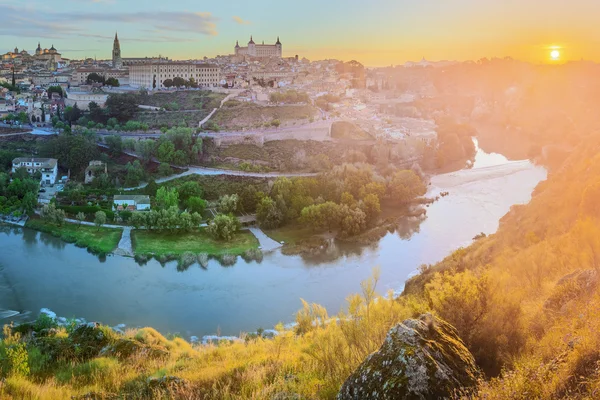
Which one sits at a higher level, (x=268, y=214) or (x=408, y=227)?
(x=268, y=214)

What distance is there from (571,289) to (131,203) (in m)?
14.6

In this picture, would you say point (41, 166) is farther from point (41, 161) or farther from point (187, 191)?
point (187, 191)

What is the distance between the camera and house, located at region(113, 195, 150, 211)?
54.0ft

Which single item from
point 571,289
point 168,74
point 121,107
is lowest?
point 571,289

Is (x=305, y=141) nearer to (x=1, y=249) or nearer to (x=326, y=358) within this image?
(x=1, y=249)

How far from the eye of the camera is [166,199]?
16422 mm

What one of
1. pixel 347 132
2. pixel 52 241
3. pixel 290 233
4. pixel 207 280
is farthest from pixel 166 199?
pixel 347 132

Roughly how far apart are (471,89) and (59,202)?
50010 mm

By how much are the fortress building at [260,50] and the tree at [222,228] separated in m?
54.0

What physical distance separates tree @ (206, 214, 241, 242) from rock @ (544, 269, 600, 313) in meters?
11.0

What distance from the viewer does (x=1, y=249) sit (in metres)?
14.0

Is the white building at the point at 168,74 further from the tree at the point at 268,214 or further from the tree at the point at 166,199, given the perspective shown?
the tree at the point at 268,214

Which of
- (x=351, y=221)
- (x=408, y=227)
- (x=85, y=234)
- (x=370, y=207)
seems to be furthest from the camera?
(x=370, y=207)

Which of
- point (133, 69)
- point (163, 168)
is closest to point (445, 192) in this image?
point (163, 168)
